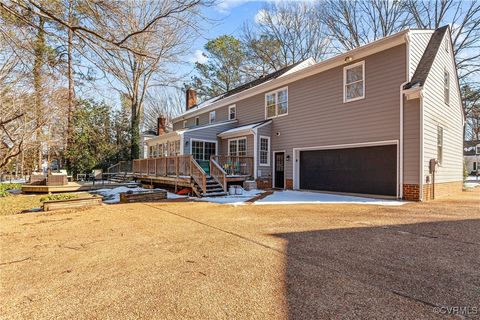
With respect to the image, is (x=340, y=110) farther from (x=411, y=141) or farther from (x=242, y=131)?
(x=242, y=131)

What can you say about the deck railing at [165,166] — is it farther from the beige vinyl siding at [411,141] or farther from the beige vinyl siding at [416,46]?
the beige vinyl siding at [416,46]

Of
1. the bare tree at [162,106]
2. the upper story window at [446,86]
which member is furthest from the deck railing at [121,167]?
the upper story window at [446,86]

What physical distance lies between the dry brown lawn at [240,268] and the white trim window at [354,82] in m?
5.84

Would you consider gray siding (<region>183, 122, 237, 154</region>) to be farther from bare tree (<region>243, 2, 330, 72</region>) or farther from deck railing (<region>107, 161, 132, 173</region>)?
bare tree (<region>243, 2, 330, 72</region>)

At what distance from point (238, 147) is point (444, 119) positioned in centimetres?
933

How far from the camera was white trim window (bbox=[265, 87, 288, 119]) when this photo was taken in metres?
13.2

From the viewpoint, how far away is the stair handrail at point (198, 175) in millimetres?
10273

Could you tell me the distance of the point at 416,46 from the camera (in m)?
9.26

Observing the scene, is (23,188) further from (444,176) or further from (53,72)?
(444,176)

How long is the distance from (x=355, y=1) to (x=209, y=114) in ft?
47.6

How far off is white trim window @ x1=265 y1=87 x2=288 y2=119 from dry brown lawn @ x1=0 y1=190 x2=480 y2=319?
837cm

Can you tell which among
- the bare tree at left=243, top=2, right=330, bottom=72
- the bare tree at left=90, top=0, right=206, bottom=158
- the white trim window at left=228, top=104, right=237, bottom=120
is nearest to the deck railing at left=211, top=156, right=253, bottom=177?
the white trim window at left=228, top=104, right=237, bottom=120

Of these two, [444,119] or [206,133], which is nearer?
[444,119]

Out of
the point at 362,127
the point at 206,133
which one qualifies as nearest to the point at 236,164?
the point at 206,133
